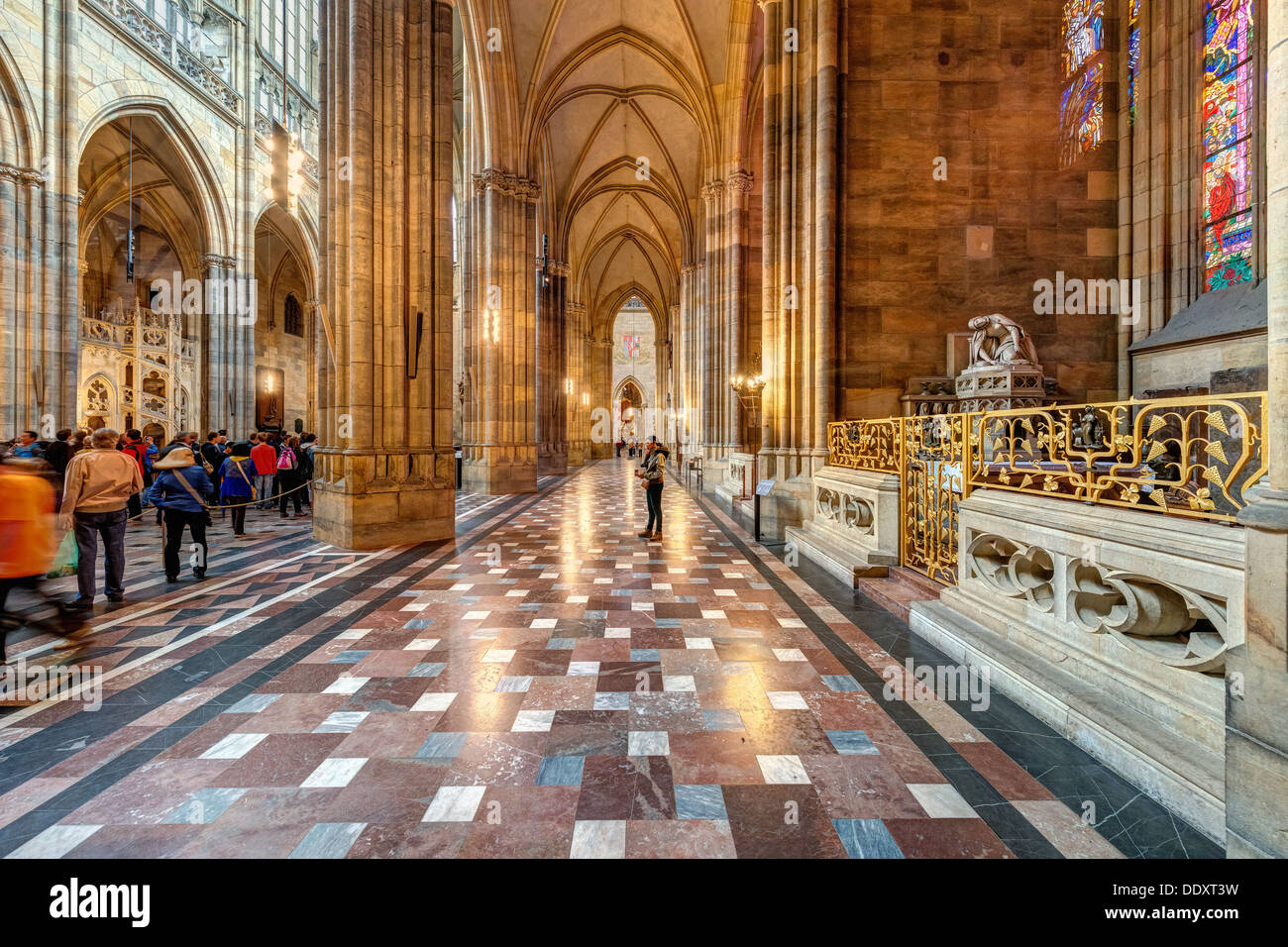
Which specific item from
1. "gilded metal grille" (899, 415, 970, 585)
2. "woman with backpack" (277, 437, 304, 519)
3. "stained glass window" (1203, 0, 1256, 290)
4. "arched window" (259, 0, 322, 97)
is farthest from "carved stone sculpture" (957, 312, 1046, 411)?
"arched window" (259, 0, 322, 97)

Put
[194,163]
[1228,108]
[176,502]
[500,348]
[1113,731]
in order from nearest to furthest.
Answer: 1. [1113,731]
2. [176,502]
3. [1228,108]
4. [500,348]
5. [194,163]

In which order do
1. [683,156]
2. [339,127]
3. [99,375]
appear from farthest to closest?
[683,156], [99,375], [339,127]

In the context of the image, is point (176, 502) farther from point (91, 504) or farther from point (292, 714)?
point (292, 714)

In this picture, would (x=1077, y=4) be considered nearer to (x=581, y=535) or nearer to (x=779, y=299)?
(x=779, y=299)

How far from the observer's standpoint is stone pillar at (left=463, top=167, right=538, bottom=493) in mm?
16328

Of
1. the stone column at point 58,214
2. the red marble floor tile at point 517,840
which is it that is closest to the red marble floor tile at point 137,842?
the red marble floor tile at point 517,840

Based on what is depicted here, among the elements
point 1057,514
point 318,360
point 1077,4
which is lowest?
point 1057,514

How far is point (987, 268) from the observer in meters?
8.84

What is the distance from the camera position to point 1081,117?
28.8 ft

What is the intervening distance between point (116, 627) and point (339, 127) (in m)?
7.16

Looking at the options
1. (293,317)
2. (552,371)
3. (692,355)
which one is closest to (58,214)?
(552,371)

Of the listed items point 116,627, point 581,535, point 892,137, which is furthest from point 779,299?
point 116,627

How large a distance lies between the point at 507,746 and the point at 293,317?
3600cm

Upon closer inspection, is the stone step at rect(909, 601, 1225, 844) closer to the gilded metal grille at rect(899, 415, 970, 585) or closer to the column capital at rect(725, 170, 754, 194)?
the gilded metal grille at rect(899, 415, 970, 585)
